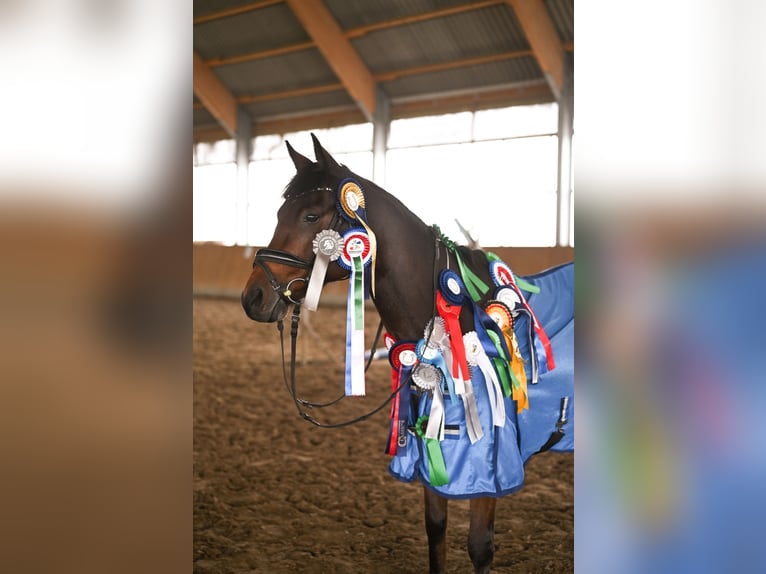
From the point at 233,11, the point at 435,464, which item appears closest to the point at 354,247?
the point at 435,464

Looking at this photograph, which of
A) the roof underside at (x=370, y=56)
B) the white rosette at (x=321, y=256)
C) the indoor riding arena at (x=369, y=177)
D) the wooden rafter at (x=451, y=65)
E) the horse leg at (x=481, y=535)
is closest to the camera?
the white rosette at (x=321, y=256)

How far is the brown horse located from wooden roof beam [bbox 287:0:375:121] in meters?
7.94

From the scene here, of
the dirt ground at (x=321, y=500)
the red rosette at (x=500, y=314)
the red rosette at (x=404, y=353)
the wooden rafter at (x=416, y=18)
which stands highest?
the wooden rafter at (x=416, y=18)

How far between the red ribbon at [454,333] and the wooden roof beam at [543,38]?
6784 mm

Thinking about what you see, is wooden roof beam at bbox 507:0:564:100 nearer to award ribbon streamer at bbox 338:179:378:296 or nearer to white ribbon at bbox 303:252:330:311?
award ribbon streamer at bbox 338:179:378:296

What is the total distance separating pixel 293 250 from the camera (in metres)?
1.69

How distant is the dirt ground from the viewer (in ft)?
7.75

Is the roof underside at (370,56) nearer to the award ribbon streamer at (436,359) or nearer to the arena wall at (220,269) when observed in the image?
the arena wall at (220,269)

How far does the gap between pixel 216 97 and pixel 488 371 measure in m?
10.9

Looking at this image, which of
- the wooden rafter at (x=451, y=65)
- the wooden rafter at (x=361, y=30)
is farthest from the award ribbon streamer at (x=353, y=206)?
the wooden rafter at (x=451, y=65)

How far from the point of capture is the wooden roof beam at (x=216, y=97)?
11.0 m

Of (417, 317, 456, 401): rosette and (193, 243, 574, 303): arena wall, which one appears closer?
(417, 317, 456, 401): rosette

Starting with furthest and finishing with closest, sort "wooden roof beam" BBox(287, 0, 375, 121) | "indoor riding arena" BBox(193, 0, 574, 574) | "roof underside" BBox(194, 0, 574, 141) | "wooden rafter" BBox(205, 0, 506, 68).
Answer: "wooden roof beam" BBox(287, 0, 375, 121) < "roof underside" BBox(194, 0, 574, 141) < "wooden rafter" BBox(205, 0, 506, 68) < "indoor riding arena" BBox(193, 0, 574, 574)

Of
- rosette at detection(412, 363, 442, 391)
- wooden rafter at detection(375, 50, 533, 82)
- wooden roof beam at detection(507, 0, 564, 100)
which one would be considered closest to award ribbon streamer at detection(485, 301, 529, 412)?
rosette at detection(412, 363, 442, 391)
